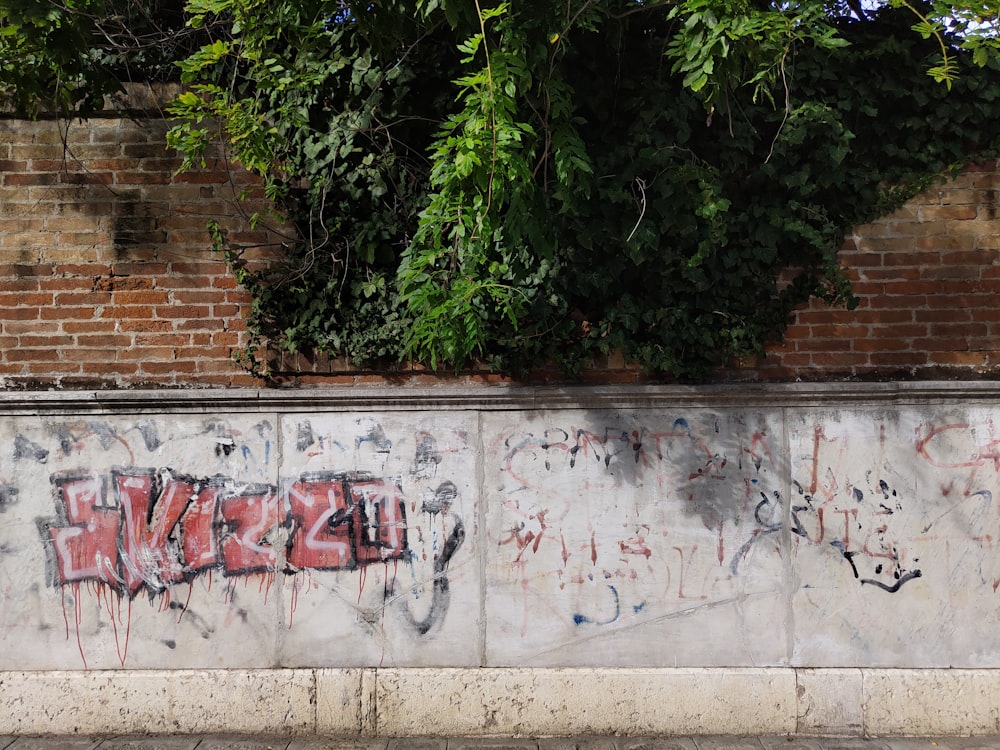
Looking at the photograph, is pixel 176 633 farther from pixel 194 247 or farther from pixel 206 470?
pixel 194 247

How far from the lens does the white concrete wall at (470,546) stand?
4539mm

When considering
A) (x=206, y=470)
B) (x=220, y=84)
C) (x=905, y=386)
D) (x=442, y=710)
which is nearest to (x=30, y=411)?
(x=206, y=470)

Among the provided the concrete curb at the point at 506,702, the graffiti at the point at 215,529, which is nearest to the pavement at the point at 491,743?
the concrete curb at the point at 506,702

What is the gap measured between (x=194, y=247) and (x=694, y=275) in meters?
3.18

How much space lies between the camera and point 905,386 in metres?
4.48

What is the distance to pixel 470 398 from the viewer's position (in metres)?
4.57

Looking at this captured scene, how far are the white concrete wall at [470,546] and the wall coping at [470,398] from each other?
0.06 feet

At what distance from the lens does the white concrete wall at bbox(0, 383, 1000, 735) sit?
4539 mm

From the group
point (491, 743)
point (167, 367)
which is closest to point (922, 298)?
Answer: point (491, 743)

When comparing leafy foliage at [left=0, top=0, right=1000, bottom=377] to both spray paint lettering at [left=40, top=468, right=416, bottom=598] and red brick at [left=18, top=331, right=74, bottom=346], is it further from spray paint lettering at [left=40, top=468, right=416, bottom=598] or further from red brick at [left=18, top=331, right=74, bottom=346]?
red brick at [left=18, top=331, right=74, bottom=346]

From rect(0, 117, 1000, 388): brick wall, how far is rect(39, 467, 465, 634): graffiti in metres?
0.66

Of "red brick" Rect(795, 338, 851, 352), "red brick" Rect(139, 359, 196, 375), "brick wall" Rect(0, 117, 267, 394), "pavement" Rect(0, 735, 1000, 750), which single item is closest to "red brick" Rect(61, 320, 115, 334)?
"brick wall" Rect(0, 117, 267, 394)

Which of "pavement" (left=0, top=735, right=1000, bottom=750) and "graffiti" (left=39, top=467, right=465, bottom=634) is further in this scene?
"graffiti" (left=39, top=467, right=465, bottom=634)

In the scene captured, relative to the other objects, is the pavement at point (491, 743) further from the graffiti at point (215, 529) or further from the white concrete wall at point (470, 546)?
the graffiti at point (215, 529)
